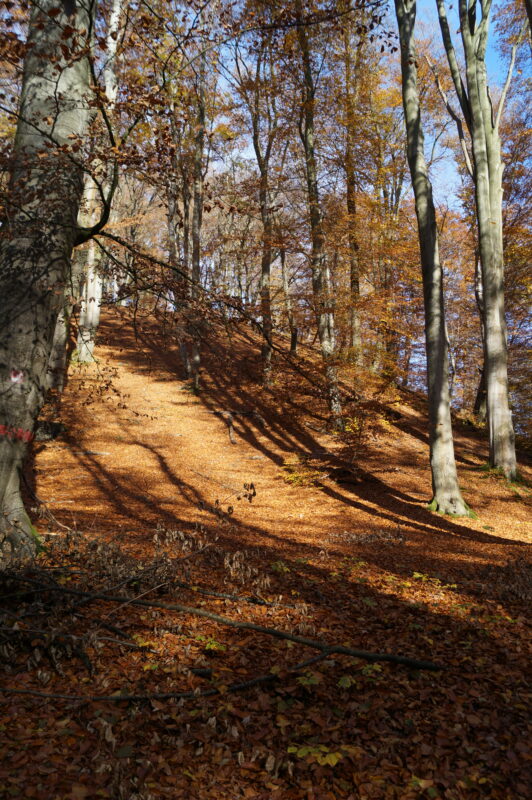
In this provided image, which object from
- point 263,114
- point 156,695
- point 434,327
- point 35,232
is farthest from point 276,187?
point 156,695

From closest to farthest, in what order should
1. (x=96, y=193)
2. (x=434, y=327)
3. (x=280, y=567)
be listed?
1. (x=280, y=567)
2. (x=434, y=327)
3. (x=96, y=193)

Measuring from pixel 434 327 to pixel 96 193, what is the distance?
8670mm

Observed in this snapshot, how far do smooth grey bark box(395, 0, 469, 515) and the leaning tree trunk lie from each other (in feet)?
23.7

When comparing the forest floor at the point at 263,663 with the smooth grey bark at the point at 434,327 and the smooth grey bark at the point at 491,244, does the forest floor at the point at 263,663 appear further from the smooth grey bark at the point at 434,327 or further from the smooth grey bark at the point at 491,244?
the smooth grey bark at the point at 491,244

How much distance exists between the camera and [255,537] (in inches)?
284

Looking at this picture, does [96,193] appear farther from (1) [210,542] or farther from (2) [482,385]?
(2) [482,385]

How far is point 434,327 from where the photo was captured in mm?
9398

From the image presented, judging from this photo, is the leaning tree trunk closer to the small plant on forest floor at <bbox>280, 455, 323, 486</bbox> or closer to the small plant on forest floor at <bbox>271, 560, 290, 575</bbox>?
the small plant on forest floor at <bbox>271, 560, 290, 575</bbox>

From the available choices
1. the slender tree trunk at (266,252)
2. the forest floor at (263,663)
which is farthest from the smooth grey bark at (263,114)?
the forest floor at (263,663)

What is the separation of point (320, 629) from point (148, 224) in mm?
37850

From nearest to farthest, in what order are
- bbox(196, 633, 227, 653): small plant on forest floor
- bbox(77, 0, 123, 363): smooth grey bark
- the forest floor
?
the forest floor
bbox(196, 633, 227, 653): small plant on forest floor
bbox(77, 0, 123, 363): smooth grey bark

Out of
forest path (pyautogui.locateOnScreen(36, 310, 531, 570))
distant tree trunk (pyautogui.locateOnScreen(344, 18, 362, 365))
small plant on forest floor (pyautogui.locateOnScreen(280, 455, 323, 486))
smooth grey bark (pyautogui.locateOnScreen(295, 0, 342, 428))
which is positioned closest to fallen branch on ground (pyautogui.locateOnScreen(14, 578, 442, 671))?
forest path (pyautogui.locateOnScreen(36, 310, 531, 570))

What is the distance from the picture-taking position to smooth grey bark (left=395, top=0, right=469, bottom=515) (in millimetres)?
9414

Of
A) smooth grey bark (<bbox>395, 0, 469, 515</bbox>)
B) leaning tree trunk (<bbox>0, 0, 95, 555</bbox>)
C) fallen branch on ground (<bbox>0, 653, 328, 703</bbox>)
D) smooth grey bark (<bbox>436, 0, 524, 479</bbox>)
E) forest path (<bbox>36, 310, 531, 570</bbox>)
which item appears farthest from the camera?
smooth grey bark (<bbox>436, 0, 524, 479</bbox>)
